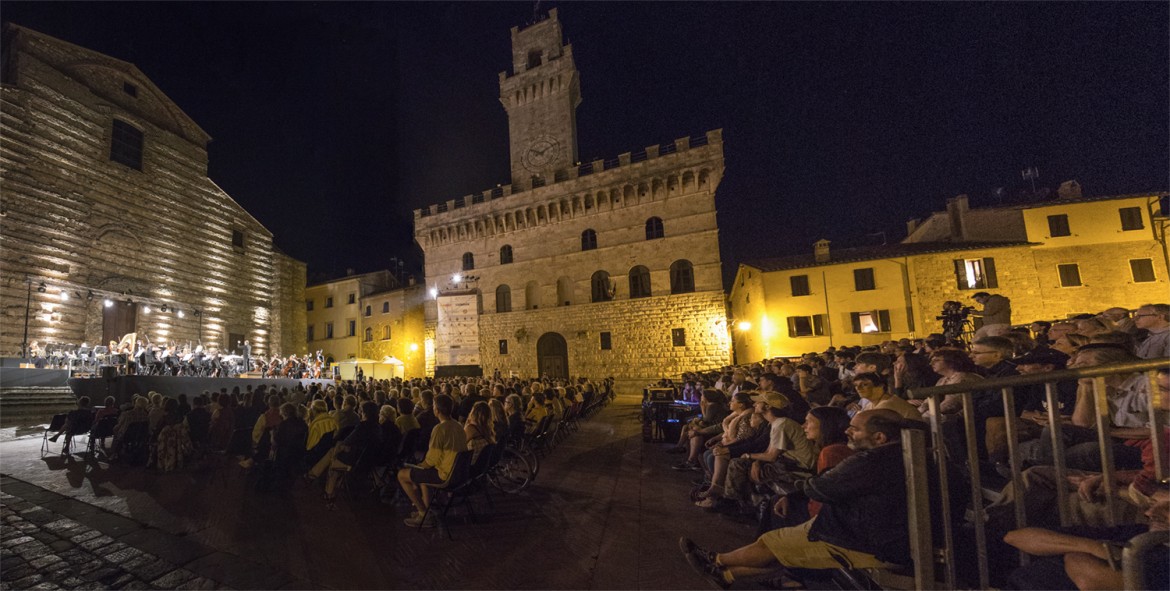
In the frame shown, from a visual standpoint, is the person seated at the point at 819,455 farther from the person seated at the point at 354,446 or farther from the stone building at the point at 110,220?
the stone building at the point at 110,220

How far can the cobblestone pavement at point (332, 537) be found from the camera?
3660mm

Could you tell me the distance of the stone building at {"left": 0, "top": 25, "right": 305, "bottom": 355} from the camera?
17109 millimetres

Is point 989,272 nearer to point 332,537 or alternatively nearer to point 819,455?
point 819,455

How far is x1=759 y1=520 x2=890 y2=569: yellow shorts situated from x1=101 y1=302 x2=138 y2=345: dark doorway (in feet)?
89.3

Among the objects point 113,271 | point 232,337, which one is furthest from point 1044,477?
point 232,337

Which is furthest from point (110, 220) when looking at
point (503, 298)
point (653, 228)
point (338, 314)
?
point (653, 228)

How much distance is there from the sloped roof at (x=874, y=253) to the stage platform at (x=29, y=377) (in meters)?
27.8

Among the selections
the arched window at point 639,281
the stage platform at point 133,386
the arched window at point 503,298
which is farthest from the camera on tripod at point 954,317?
the arched window at point 503,298

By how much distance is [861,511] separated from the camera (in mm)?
2701

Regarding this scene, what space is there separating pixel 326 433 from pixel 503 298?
799 inches

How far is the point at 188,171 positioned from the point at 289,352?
11403mm

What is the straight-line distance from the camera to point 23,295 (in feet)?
54.7

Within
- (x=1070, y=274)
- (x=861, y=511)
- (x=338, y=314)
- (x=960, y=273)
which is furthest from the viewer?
(x=338, y=314)

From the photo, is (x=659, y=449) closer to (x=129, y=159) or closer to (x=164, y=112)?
(x=129, y=159)
